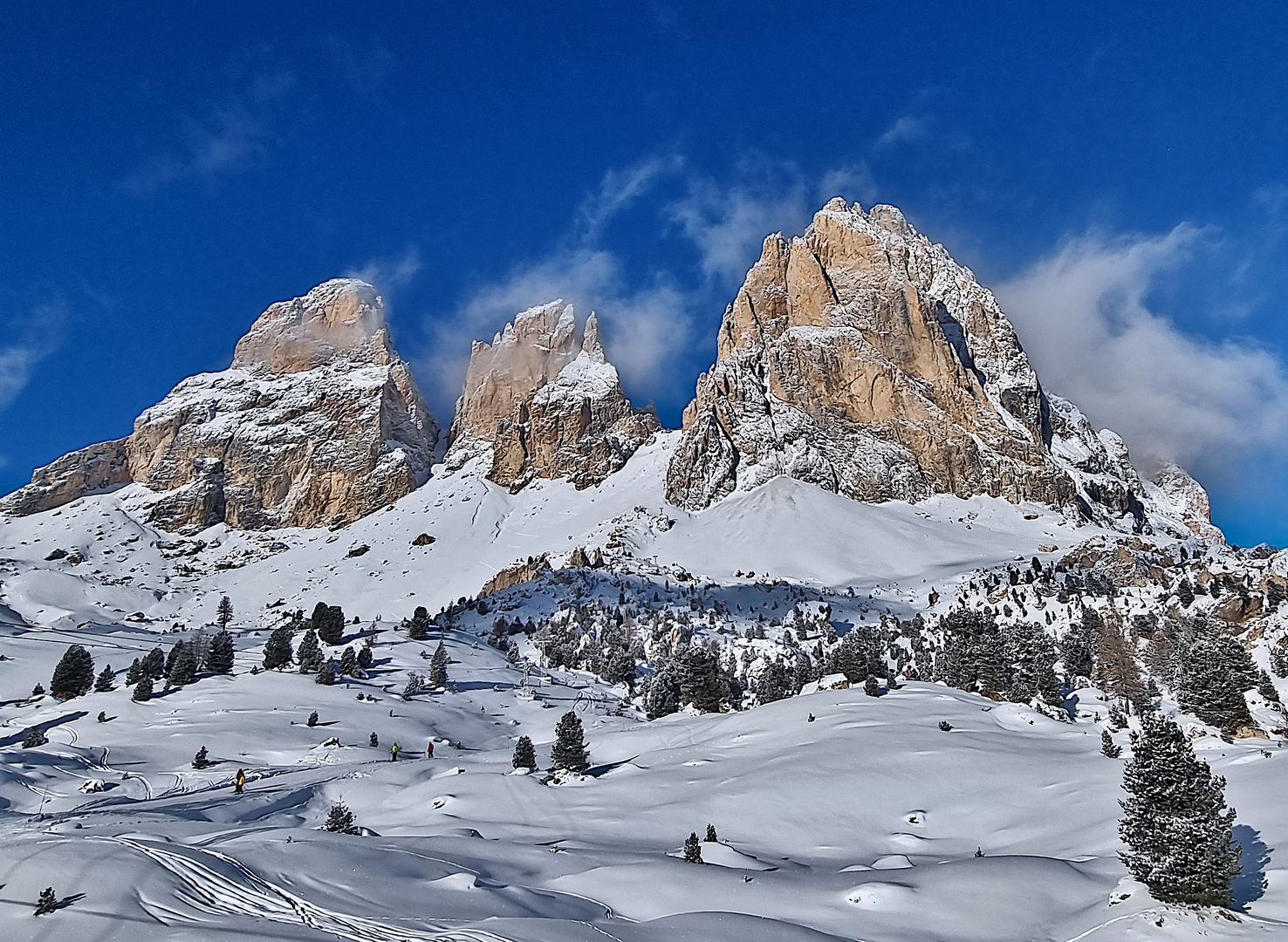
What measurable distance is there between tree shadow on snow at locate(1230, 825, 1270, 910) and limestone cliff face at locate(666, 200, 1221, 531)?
143m

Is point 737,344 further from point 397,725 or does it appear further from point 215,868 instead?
point 215,868

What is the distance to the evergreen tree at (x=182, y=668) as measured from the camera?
163 feet

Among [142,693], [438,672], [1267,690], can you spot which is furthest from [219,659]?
[1267,690]

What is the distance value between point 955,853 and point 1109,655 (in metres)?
38.8

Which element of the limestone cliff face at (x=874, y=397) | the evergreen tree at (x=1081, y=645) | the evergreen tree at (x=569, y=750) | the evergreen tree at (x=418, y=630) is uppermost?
the limestone cliff face at (x=874, y=397)

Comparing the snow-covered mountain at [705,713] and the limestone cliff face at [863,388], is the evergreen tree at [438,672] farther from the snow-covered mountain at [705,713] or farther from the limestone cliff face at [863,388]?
the limestone cliff face at [863,388]

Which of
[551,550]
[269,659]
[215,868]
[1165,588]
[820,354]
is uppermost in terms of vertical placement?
[820,354]

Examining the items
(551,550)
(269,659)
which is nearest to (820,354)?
(551,550)

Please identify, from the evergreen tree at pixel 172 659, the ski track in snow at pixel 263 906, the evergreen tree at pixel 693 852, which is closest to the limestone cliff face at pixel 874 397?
the evergreen tree at pixel 172 659

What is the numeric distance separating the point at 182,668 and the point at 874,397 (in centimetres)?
14555

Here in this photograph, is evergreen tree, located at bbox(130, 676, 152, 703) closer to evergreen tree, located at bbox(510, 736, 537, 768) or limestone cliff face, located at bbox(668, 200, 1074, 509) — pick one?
evergreen tree, located at bbox(510, 736, 537, 768)

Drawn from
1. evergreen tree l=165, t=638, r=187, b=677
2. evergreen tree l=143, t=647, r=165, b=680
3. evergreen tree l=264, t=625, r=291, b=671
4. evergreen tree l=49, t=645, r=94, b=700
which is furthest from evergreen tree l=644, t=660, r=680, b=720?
evergreen tree l=49, t=645, r=94, b=700

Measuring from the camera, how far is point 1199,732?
25.0 m

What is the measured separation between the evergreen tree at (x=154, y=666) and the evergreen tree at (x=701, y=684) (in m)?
36.1
